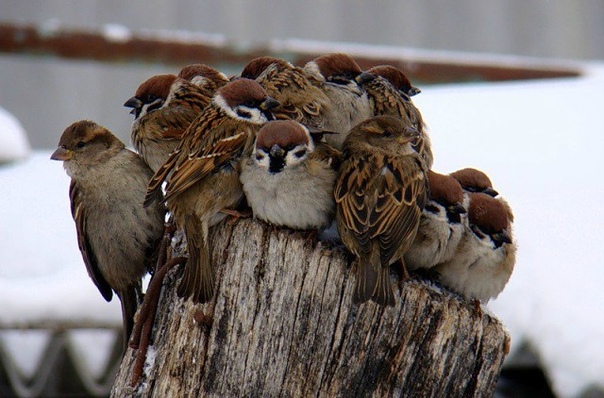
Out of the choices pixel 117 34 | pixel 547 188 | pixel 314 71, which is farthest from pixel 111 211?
pixel 117 34

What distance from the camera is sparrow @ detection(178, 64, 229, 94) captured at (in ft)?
12.4

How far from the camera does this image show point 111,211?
3.74m

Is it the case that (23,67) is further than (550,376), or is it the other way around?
(23,67)

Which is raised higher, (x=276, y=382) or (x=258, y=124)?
(x=258, y=124)

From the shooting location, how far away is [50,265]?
4.89 m

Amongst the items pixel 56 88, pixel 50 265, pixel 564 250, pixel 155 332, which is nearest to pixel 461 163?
pixel 564 250

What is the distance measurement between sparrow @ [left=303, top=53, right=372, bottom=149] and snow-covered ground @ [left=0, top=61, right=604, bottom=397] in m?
1.45

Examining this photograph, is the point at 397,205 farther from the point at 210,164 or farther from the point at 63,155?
the point at 63,155

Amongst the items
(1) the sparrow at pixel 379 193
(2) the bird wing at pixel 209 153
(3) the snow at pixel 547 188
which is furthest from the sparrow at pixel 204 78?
(3) the snow at pixel 547 188

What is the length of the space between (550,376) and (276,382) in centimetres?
218

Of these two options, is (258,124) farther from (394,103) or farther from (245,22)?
(245,22)

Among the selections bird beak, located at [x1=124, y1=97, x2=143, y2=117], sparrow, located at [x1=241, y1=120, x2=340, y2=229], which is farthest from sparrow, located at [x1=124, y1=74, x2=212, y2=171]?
sparrow, located at [x1=241, y1=120, x2=340, y2=229]

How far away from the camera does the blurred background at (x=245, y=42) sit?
730cm

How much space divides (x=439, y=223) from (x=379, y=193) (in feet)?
0.88
